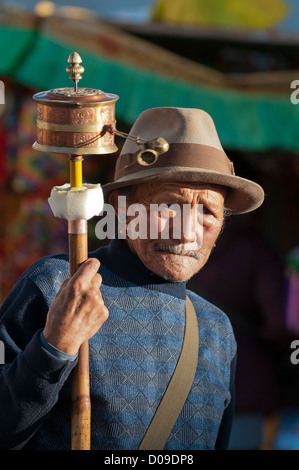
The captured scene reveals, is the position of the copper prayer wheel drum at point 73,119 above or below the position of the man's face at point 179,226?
above

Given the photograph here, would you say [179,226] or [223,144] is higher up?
[179,226]

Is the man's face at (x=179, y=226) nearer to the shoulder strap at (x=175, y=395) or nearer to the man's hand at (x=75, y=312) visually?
the shoulder strap at (x=175, y=395)

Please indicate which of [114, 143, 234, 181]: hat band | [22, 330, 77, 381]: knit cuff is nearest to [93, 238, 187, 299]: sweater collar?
[114, 143, 234, 181]: hat band

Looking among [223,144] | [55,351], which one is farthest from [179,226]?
[223,144]

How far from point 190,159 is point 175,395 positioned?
27.6 inches

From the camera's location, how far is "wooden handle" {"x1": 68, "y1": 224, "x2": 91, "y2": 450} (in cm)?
226

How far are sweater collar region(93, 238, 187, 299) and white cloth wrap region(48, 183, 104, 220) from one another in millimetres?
414

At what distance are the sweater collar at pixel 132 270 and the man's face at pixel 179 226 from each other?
0.20ft

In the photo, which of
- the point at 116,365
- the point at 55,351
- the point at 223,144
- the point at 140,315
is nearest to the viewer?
the point at 55,351

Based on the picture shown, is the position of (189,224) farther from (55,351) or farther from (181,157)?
(55,351)

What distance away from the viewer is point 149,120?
260cm

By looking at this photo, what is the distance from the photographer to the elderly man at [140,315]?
7.34 ft

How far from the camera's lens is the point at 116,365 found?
245cm

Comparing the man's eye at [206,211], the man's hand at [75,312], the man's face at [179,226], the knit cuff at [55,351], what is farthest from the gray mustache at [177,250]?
the knit cuff at [55,351]
